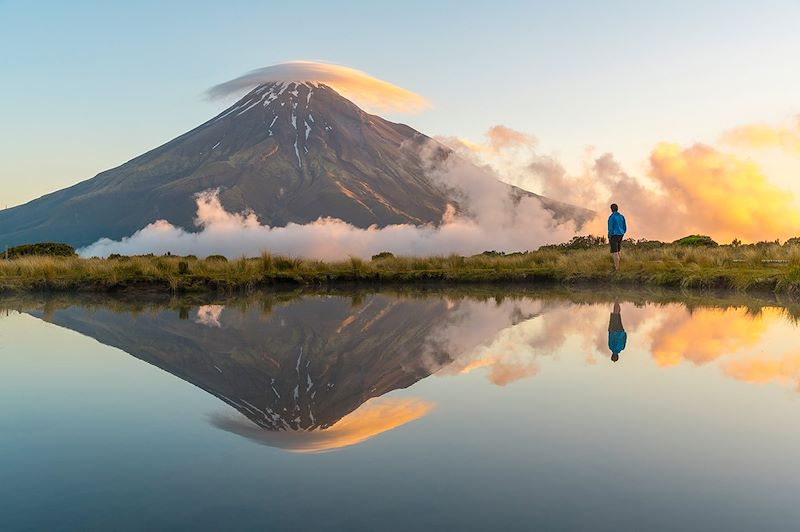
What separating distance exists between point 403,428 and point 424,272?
47.3 feet

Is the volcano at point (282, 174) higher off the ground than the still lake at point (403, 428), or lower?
higher

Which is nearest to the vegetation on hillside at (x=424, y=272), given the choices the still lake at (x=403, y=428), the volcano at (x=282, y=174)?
the still lake at (x=403, y=428)

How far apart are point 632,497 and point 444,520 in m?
0.81

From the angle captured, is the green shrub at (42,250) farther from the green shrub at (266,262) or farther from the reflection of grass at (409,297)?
the reflection of grass at (409,297)

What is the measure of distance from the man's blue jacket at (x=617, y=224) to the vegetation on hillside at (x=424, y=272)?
0.99 m

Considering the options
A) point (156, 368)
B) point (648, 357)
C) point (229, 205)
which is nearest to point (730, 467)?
point (648, 357)

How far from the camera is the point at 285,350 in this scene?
6762 millimetres

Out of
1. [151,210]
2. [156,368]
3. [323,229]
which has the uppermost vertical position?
[151,210]

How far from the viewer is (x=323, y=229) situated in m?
126

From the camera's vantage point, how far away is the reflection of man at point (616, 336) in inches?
252

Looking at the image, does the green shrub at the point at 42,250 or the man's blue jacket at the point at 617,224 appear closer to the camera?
the man's blue jacket at the point at 617,224

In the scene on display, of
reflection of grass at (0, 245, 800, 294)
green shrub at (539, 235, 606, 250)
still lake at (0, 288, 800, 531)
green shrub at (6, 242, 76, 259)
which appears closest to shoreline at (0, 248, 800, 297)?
reflection of grass at (0, 245, 800, 294)

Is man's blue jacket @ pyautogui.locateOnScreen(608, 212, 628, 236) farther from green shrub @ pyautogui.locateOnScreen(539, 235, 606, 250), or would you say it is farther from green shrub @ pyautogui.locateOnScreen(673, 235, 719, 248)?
green shrub @ pyautogui.locateOnScreen(673, 235, 719, 248)

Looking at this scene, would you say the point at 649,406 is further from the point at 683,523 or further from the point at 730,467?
the point at 683,523
